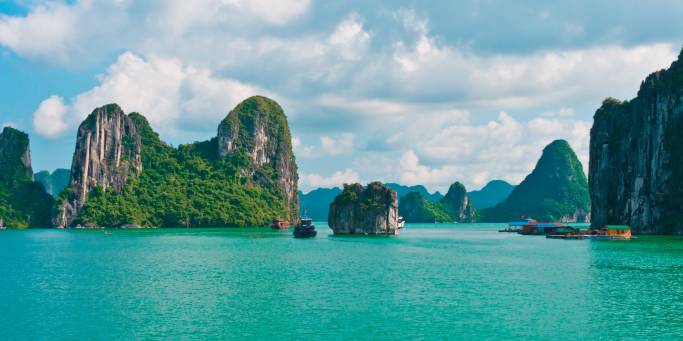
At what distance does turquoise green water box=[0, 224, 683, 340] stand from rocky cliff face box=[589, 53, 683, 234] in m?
66.4

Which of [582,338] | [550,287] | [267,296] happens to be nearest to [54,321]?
[267,296]

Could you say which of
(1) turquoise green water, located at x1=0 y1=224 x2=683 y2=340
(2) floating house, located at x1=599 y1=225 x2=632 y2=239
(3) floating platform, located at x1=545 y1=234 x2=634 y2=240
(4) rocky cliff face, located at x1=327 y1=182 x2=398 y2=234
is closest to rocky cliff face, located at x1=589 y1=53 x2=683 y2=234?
(2) floating house, located at x1=599 y1=225 x2=632 y2=239

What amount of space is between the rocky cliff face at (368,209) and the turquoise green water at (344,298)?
66478 mm

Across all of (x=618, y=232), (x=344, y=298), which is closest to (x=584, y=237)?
(x=618, y=232)

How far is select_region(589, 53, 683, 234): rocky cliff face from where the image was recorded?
145m

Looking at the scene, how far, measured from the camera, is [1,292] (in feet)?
186

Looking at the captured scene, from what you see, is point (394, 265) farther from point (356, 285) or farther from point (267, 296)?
point (267, 296)

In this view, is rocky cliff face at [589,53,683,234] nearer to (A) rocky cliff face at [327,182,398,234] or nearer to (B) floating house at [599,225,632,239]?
(B) floating house at [599,225,632,239]

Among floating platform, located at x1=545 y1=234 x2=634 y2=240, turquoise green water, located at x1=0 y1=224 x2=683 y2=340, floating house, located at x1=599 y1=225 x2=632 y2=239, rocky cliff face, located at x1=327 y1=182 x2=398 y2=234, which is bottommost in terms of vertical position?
turquoise green water, located at x1=0 y1=224 x2=683 y2=340

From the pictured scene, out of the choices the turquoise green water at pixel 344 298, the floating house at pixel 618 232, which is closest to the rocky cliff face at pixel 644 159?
the floating house at pixel 618 232

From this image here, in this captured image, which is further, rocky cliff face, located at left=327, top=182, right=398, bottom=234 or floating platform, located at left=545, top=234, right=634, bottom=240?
rocky cliff face, located at left=327, top=182, right=398, bottom=234

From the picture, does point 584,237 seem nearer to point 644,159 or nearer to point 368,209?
point 644,159

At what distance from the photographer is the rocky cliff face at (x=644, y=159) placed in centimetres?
14500

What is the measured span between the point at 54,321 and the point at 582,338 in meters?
35.0
